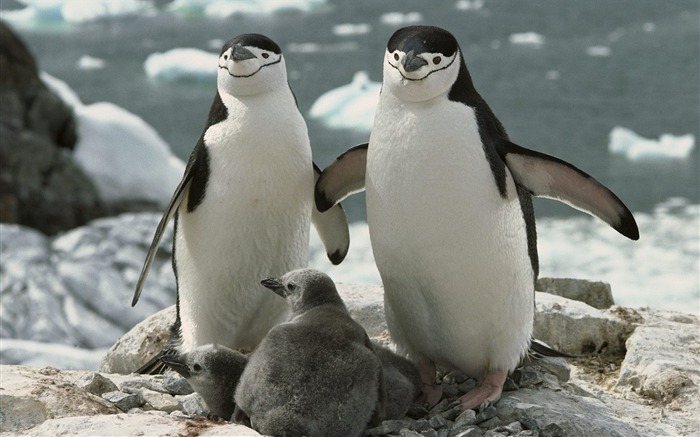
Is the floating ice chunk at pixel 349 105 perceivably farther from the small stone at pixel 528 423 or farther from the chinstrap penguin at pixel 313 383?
the chinstrap penguin at pixel 313 383

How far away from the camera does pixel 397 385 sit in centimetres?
301

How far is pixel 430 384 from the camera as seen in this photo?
334 cm

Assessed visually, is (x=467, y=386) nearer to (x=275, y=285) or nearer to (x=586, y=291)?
(x=275, y=285)

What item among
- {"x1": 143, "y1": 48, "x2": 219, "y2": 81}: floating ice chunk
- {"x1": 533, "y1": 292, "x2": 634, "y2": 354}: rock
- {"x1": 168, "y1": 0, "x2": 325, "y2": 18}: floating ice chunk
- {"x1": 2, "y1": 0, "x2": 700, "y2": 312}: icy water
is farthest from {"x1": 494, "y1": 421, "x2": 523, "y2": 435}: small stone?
{"x1": 168, "y1": 0, "x2": 325, "y2": 18}: floating ice chunk

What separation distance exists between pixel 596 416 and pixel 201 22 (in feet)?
56.7

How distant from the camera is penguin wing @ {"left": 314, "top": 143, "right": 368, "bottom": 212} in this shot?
3.45 meters

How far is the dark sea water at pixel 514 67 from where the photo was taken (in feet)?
44.9

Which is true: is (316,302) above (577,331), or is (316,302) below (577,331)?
above

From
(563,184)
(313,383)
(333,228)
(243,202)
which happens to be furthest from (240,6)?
(313,383)

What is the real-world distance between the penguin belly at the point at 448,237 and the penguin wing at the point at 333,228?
571 millimetres

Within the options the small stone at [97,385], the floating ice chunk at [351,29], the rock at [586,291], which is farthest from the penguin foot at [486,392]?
the floating ice chunk at [351,29]

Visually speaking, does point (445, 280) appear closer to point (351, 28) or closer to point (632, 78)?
point (632, 78)

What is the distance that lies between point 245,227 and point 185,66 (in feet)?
41.1

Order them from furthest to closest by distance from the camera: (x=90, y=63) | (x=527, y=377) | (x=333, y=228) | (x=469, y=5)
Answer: (x=469, y=5) → (x=90, y=63) → (x=333, y=228) → (x=527, y=377)
